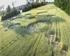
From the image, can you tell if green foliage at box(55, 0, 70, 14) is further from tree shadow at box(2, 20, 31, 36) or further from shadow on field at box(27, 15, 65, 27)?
tree shadow at box(2, 20, 31, 36)

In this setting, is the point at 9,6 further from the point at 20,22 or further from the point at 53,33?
the point at 53,33

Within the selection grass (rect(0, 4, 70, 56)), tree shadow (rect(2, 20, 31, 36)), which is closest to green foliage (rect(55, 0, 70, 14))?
grass (rect(0, 4, 70, 56))

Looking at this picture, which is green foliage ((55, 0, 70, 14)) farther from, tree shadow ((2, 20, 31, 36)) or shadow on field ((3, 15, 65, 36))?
tree shadow ((2, 20, 31, 36))

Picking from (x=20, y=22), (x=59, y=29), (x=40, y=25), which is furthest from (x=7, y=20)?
(x=59, y=29)

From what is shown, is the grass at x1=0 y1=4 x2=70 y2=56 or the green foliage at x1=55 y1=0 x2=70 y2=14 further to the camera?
the green foliage at x1=55 y1=0 x2=70 y2=14

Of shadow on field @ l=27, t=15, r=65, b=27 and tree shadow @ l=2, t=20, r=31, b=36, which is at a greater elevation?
shadow on field @ l=27, t=15, r=65, b=27

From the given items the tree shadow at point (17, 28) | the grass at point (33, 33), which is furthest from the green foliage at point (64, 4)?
the tree shadow at point (17, 28)

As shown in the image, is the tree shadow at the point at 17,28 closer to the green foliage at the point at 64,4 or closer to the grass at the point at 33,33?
the grass at the point at 33,33

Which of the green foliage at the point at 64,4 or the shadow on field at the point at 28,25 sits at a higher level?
the green foliage at the point at 64,4
